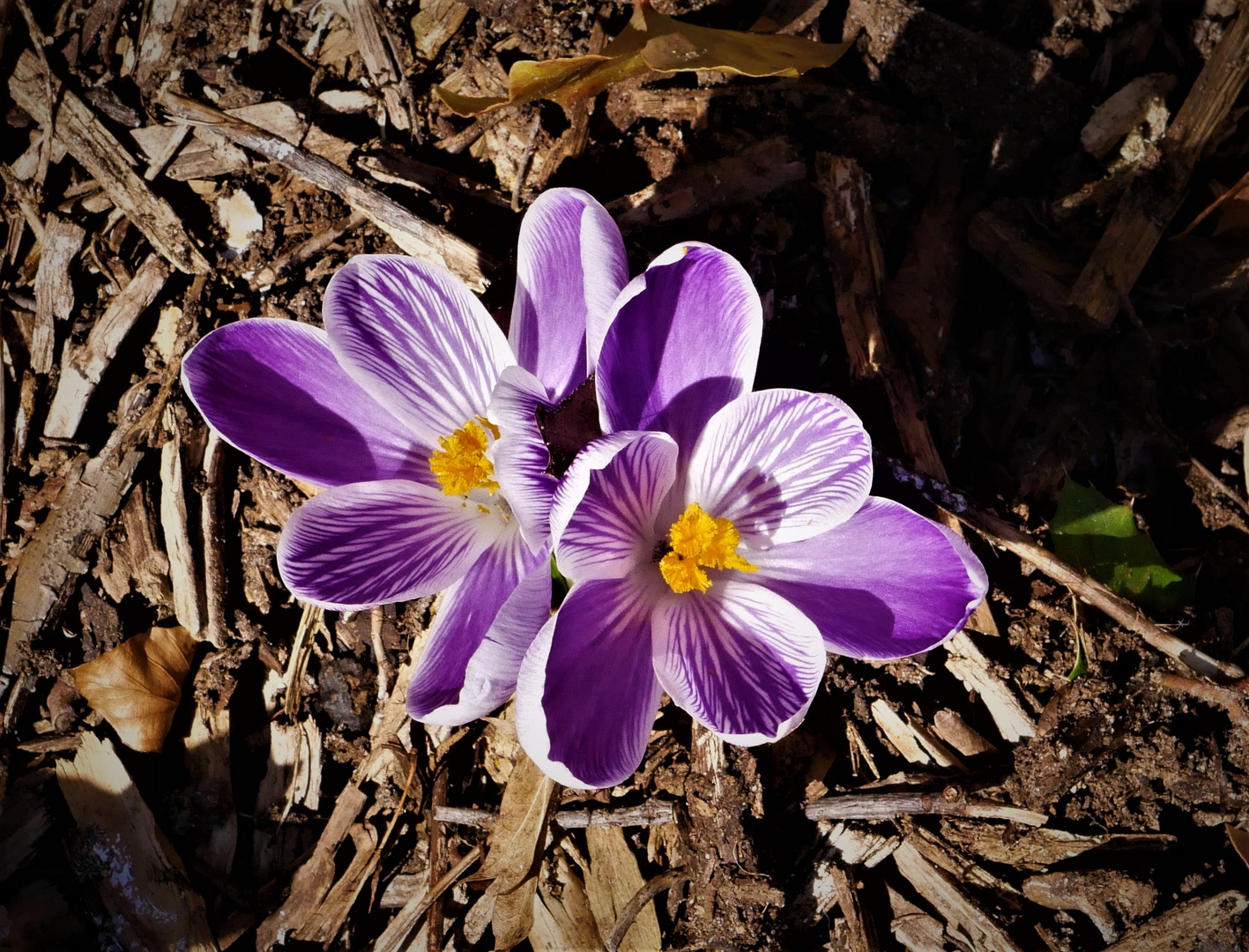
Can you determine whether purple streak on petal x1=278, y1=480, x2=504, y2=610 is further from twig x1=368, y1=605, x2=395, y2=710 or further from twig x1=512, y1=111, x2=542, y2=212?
twig x1=512, y1=111, x2=542, y2=212

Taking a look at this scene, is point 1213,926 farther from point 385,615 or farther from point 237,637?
point 237,637

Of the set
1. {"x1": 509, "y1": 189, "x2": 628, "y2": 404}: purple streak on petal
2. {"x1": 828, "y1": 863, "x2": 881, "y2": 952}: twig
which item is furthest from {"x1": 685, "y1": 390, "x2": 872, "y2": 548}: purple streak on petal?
{"x1": 828, "y1": 863, "x2": 881, "y2": 952}: twig

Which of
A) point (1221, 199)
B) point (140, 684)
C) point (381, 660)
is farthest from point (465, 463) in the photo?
point (1221, 199)

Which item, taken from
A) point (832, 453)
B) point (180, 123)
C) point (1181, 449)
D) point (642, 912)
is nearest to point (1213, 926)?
point (1181, 449)

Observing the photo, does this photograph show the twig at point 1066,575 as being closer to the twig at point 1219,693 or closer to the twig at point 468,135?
the twig at point 1219,693

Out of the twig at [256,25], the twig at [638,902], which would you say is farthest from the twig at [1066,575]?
the twig at [256,25]

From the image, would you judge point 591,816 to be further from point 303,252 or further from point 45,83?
point 45,83
